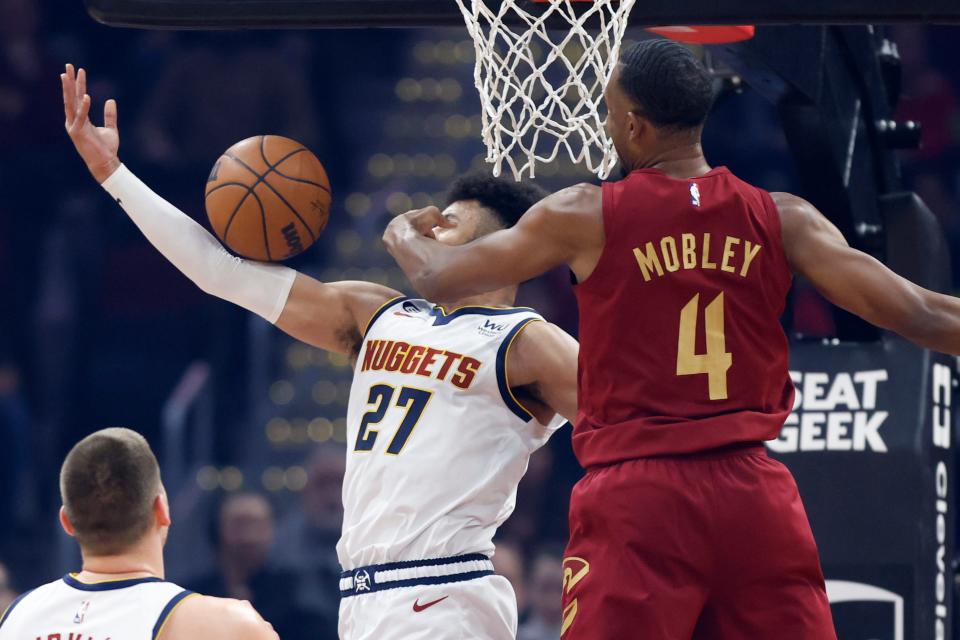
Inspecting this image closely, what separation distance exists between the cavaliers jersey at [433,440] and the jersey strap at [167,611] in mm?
633

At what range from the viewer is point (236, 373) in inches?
389

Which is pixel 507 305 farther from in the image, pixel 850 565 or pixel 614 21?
pixel 850 565

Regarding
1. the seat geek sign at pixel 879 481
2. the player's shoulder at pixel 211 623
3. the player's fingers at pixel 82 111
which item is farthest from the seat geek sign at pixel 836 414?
the player's fingers at pixel 82 111

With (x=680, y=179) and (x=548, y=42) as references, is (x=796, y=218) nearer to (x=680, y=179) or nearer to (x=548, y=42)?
(x=680, y=179)

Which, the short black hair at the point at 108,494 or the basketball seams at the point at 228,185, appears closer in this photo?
the short black hair at the point at 108,494

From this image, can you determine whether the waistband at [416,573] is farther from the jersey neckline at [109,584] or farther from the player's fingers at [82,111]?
the player's fingers at [82,111]

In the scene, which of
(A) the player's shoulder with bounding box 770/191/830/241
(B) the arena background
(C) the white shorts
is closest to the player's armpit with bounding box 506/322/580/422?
(C) the white shorts

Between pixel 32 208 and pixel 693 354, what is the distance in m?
7.51

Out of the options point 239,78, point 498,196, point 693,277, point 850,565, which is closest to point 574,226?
point 693,277

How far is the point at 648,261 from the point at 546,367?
31.8 inches

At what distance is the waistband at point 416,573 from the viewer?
13.6 ft

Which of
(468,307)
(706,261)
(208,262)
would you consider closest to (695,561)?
(706,261)

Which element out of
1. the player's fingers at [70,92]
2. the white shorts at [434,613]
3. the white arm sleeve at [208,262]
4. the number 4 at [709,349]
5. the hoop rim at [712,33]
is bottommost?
the white shorts at [434,613]

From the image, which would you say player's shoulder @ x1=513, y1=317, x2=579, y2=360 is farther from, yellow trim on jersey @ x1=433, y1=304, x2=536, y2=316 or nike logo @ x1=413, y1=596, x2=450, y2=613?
nike logo @ x1=413, y1=596, x2=450, y2=613
